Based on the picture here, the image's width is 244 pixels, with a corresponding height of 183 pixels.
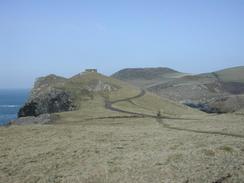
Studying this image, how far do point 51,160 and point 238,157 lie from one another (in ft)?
60.8

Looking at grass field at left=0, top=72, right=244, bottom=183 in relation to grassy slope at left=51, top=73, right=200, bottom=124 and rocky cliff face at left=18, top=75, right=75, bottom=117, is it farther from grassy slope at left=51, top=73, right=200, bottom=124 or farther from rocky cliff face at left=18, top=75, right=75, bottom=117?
rocky cliff face at left=18, top=75, right=75, bottom=117

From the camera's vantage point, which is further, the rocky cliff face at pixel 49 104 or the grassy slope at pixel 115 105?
the rocky cliff face at pixel 49 104

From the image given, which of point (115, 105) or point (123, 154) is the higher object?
point (115, 105)

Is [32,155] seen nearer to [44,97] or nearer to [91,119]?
[91,119]

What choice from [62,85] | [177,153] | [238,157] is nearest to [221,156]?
[238,157]

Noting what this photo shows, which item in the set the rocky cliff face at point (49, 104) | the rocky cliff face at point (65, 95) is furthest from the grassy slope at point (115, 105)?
the rocky cliff face at point (49, 104)

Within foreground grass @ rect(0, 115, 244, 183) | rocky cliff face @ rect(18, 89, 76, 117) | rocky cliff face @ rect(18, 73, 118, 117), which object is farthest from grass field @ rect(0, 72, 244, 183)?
rocky cliff face @ rect(18, 73, 118, 117)

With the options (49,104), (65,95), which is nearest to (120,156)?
(49,104)

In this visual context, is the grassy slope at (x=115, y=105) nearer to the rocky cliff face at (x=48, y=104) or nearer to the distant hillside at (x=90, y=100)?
the distant hillside at (x=90, y=100)

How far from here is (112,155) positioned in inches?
1694

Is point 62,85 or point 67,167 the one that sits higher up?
point 62,85

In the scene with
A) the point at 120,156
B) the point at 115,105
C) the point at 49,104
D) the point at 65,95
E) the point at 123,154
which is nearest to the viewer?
the point at 120,156

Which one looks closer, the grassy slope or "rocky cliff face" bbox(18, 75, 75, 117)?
the grassy slope

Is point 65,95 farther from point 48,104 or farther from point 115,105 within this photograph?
point 115,105
